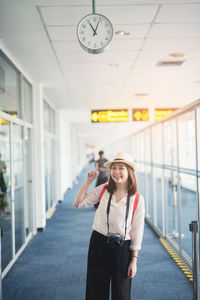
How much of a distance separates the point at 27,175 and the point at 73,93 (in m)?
2.61

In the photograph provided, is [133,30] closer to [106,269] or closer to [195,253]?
[195,253]

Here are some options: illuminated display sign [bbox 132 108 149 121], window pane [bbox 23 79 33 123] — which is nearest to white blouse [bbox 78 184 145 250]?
window pane [bbox 23 79 33 123]

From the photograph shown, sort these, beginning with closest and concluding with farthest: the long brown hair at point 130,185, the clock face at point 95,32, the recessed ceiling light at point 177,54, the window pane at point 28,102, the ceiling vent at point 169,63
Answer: the long brown hair at point 130,185 → the clock face at point 95,32 → the recessed ceiling light at point 177,54 → the ceiling vent at point 169,63 → the window pane at point 28,102

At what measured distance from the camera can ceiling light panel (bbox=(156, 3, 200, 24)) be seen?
2930mm

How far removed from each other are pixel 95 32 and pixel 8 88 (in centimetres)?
230

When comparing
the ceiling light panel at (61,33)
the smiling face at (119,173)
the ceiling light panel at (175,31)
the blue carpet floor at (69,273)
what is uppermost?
the ceiling light panel at (175,31)

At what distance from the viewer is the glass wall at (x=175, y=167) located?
159 inches

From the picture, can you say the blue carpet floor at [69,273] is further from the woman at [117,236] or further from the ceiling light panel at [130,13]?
the ceiling light panel at [130,13]

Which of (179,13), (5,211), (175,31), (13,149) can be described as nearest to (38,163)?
(13,149)

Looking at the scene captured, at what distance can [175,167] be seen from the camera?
15.6ft

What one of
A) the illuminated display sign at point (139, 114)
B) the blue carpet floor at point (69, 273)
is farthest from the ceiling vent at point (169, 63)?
the illuminated display sign at point (139, 114)

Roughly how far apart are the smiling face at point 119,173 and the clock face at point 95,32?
1241mm

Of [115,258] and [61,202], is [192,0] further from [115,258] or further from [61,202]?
[61,202]

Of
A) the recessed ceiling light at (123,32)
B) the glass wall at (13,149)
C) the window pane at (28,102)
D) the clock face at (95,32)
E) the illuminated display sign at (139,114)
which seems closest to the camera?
the clock face at (95,32)
